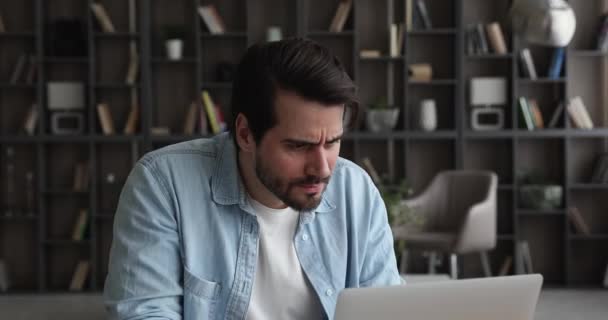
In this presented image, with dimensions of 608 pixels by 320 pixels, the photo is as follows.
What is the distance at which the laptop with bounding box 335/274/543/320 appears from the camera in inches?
54.8

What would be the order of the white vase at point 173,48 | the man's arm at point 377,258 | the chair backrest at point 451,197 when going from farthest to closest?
1. the white vase at point 173,48
2. the chair backrest at point 451,197
3. the man's arm at point 377,258

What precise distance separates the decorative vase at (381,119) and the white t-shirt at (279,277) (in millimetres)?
4426

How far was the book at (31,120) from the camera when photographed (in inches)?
251

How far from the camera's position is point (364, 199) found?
1.99 m

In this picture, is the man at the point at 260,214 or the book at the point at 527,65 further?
the book at the point at 527,65

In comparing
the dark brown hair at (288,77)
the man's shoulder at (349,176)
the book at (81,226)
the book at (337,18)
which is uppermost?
the book at (337,18)

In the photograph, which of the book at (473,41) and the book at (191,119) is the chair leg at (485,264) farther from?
the book at (191,119)

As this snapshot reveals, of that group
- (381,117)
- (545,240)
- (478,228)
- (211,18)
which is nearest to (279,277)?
(478,228)

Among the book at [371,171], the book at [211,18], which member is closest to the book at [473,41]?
the book at [371,171]

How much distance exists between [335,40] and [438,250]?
186 centimetres

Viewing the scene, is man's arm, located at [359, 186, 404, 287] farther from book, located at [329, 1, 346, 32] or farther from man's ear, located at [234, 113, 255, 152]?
book, located at [329, 1, 346, 32]

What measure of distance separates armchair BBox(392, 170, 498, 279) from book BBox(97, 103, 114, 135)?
221 cm

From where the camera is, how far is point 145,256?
171 centimetres

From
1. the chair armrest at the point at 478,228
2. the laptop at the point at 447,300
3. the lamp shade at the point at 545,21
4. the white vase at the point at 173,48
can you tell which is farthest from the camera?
the white vase at the point at 173,48
